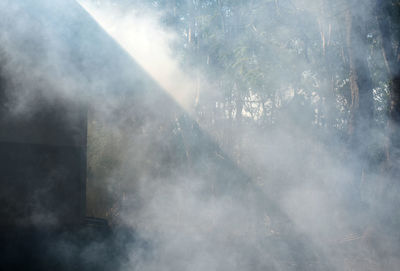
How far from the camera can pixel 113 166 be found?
8758mm

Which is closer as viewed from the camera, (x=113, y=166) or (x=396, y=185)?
(x=396, y=185)

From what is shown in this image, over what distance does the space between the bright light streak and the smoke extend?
0.10ft

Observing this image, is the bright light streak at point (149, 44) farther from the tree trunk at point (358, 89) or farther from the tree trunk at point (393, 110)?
the tree trunk at point (393, 110)

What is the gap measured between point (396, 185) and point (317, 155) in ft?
6.17

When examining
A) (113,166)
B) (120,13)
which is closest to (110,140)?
(113,166)

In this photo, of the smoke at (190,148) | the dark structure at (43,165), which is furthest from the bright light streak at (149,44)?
the dark structure at (43,165)

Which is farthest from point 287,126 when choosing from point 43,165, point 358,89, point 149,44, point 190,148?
point 43,165

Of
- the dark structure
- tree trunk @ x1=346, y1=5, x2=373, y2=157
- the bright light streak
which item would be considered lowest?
the dark structure

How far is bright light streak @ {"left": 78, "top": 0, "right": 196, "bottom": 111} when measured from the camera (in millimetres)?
6430

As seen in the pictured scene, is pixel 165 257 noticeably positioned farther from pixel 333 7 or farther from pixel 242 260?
pixel 333 7

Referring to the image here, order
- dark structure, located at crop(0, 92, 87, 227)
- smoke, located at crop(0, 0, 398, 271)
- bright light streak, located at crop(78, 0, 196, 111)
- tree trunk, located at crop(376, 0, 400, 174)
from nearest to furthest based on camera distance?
1. dark structure, located at crop(0, 92, 87, 227)
2. smoke, located at crop(0, 0, 398, 271)
3. tree trunk, located at crop(376, 0, 400, 174)
4. bright light streak, located at crop(78, 0, 196, 111)

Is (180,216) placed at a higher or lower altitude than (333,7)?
lower

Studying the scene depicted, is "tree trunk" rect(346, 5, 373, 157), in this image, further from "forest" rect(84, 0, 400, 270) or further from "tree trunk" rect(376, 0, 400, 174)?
"tree trunk" rect(376, 0, 400, 174)

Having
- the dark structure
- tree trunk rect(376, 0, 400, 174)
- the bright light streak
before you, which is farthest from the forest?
the dark structure
